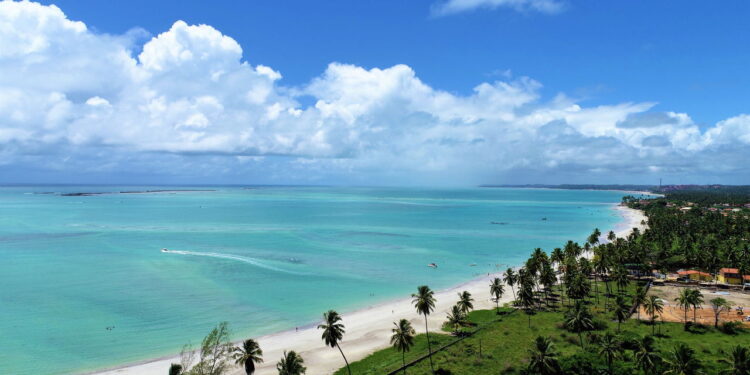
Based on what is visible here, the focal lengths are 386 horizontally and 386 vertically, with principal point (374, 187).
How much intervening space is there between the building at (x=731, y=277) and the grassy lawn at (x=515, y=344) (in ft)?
114

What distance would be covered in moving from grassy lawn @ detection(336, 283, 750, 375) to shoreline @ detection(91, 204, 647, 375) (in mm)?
3616

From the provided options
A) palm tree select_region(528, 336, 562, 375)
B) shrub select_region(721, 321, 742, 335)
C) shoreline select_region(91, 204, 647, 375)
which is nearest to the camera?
palm tree select_region(528, 336, 562, 375)

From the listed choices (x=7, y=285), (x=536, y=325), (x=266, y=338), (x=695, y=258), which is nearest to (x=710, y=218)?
(x=695, y=258)

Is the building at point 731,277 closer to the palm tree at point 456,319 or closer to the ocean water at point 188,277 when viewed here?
the ocean water at point 188,277

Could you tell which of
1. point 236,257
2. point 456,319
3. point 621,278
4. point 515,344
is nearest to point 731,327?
point 621,278

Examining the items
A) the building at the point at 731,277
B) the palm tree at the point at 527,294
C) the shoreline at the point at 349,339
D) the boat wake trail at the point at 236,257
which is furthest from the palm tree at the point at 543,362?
the building at the point at 731,277

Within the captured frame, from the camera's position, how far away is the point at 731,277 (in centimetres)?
8425

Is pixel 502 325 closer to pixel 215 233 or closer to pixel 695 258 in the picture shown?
pixel 695 258

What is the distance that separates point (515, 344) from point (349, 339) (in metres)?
24.5

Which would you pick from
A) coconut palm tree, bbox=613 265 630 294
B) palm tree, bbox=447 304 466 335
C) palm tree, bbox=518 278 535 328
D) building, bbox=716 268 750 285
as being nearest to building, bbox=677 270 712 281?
building, bbox=716 268 750 285

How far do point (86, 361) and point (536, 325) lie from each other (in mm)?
66271

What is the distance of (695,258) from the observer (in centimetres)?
9400

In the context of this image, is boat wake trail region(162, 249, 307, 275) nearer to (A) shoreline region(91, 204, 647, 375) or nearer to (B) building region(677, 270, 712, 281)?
(A) shoreline region(91, 204, 647, 375)

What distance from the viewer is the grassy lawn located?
159 ft
